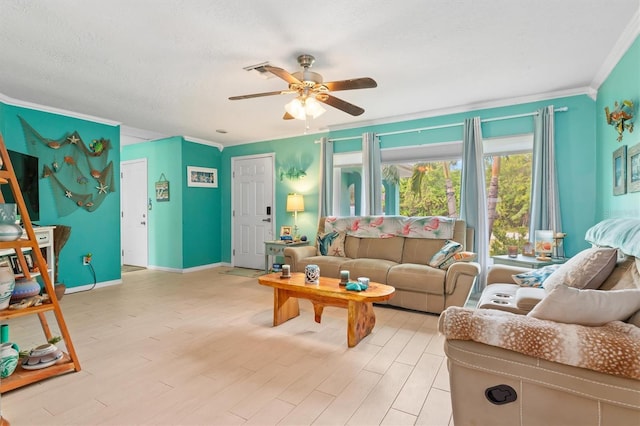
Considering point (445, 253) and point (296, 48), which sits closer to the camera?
point (296, 48)

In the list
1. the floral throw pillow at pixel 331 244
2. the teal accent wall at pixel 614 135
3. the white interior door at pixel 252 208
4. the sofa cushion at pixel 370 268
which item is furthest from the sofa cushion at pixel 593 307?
the white interior door at pixel 252 208

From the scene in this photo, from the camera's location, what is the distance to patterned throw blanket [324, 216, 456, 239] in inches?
159

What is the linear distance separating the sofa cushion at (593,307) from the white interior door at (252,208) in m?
4.92

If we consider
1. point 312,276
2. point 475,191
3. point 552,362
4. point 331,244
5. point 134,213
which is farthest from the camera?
point 134,213

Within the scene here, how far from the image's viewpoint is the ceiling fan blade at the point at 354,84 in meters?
2.46

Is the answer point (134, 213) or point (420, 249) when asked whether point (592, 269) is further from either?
point (134, 213)

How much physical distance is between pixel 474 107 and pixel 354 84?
229 centimetres

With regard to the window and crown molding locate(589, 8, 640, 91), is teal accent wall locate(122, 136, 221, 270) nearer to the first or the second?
the window

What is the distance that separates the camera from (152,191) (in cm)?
611

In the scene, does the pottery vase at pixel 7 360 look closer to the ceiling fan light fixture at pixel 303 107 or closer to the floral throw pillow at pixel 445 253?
the ceiling fan light fixture at pixel 303 107

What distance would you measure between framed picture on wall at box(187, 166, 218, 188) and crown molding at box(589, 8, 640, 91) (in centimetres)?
563

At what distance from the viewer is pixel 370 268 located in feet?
12.4

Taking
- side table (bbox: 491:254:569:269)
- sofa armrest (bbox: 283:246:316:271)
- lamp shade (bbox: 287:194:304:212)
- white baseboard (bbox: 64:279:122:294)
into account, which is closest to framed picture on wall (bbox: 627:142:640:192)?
side table (bbox: 491:254:569:269)

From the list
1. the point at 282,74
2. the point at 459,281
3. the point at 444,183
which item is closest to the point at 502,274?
the point at 459,281
